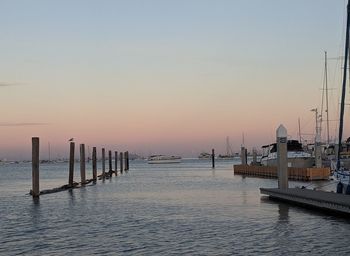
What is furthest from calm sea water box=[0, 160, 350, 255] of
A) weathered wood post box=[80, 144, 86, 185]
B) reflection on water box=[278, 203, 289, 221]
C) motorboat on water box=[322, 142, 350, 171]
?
weathered wood post box=[80, 144, 86, 185]

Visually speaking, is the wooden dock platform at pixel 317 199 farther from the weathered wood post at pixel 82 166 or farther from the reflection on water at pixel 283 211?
the weathered wood post at pixel 82 166

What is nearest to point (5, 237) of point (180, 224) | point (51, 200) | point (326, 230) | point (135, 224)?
point (135, 224)

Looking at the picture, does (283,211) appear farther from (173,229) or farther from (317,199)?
(173,229)

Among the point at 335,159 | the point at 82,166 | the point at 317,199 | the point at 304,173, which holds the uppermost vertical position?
the point at 335,159

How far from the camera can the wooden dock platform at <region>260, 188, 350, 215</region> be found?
23.5 meters

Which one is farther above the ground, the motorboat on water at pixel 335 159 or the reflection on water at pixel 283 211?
the motorboat on water at pixel 335 159

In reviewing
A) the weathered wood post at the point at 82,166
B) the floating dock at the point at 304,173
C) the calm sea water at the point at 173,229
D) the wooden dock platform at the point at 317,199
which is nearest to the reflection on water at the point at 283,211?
the calm sea water at the point at 173,229

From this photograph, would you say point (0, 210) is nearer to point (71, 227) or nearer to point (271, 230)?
point (71, 227)

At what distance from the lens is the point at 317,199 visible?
85.1 feet

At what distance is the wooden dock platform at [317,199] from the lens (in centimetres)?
2352

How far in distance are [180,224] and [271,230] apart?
3.94 meters

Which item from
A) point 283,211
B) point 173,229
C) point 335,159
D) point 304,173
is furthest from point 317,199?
point 335,159

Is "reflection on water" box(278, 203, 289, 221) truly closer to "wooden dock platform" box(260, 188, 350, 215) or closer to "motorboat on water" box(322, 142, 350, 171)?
"wooden dock platform" box(260, 188, 350, 215)

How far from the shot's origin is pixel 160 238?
1916 cm
